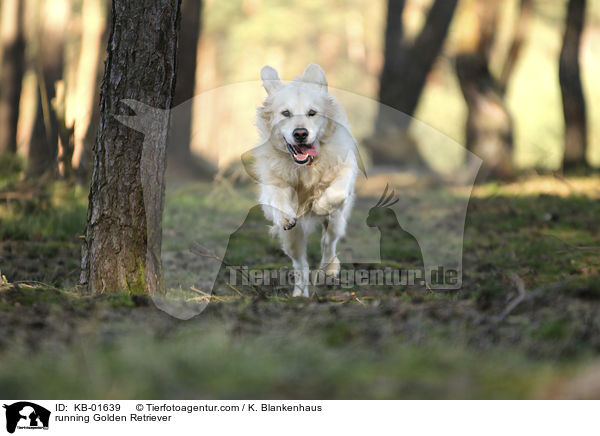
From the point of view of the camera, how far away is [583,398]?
257 centimetres

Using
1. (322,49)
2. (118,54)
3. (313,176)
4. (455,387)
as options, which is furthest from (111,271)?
Answer: (322,49)

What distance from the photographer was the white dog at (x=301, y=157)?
557 cm

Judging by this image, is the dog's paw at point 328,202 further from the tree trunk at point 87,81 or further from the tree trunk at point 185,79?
the tree trunk at point 185,79

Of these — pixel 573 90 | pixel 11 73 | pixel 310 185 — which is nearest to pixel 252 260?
pixel 310 185

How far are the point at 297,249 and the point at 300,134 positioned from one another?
114 centimetres

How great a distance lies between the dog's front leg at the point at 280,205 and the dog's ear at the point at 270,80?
2.90 ft

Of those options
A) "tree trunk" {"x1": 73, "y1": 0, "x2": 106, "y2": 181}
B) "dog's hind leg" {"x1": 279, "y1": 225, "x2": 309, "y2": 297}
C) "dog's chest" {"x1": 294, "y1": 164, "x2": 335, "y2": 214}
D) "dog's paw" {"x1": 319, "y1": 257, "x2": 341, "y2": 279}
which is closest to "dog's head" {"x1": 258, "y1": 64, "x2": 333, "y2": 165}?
"dog's chest" {"x1": 294, "y1": 164, "x2": 335, "y2": 214}

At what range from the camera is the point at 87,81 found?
11.0 m

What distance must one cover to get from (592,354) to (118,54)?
3.63 m

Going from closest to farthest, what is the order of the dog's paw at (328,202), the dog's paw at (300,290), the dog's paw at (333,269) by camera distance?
the dog's paw at (328,202) → the dog's paw at (300,290) → the dog's paw at (333,269)

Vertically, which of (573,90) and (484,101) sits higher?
(573,90)

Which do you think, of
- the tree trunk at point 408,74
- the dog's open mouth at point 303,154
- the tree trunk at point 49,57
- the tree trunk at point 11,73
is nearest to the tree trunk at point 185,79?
the tree trunk at point 49,57
